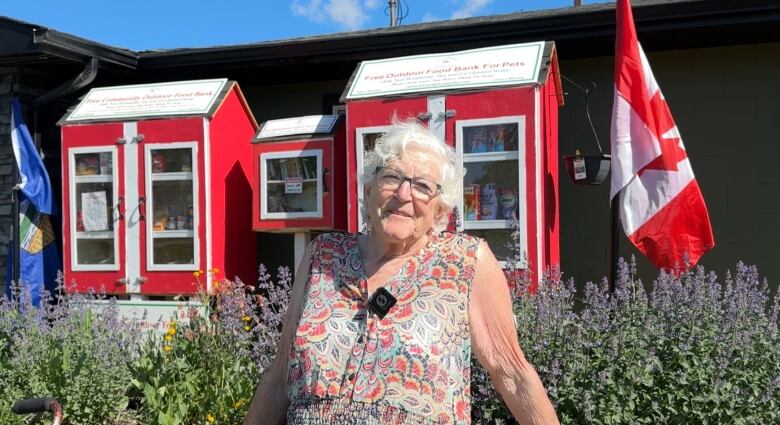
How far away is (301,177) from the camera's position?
5.61 m

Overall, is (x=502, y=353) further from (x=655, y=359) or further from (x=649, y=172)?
(x=649, y=172)

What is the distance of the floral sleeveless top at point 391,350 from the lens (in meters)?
1.87

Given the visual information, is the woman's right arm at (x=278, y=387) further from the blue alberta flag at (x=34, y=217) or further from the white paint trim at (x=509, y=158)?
the blue alberta flag at (x=34, y=217)

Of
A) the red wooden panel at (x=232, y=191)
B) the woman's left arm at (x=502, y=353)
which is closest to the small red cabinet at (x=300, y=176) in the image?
the red wooden panel at (x=232, y=191)

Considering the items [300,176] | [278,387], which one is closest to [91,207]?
[300,176]

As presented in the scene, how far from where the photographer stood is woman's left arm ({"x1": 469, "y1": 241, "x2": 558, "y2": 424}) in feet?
6.49

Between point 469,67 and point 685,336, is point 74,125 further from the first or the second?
point 685,336

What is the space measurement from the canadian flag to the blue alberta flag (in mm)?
4830

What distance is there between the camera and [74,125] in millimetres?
5766

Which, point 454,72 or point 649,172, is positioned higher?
point 454,72

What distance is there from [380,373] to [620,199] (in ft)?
10.1

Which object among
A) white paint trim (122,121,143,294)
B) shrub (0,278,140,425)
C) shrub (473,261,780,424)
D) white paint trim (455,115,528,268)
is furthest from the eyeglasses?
white paint trim (122,121,143,294)

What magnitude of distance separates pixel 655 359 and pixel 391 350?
140 cm

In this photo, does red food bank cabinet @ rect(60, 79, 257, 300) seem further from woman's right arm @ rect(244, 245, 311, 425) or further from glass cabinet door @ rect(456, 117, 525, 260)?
woman's right arm @ rect(244, 245, 311, 425)
